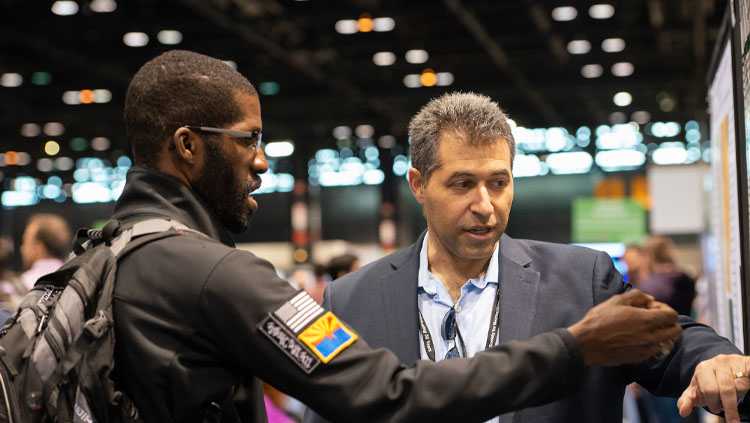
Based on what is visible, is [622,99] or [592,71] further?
[622,99]

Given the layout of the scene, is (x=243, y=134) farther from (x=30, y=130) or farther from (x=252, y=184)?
(x=30, y=130)

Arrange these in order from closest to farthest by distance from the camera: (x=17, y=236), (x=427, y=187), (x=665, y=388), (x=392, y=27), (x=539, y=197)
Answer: (x=665, y=388)
(x=427, y=187)
(x=392, y=27)
(x=17, y=236)
(x=539, y=197)

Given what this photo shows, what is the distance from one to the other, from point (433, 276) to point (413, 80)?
730 inches

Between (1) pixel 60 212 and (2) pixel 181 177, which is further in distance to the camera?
(1) pixel 60 212

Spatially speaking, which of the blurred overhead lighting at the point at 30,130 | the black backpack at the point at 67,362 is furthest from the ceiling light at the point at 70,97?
the black backpack at the point at 67,362

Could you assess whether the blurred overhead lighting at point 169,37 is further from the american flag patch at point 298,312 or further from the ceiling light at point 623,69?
the american flag patch at point 298,312

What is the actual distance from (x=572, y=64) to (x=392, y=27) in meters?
5.12

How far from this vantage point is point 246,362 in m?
1.69

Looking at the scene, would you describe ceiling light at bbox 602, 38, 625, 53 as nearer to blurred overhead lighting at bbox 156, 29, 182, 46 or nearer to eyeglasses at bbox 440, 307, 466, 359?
blurred overhead lighting at bbox 156, 29, 182, 46

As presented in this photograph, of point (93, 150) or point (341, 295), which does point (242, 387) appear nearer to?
point (341, 295)

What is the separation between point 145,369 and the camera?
1688 mm

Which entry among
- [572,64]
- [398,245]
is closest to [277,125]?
[398,245]

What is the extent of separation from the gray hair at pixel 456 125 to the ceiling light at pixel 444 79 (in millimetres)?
17902

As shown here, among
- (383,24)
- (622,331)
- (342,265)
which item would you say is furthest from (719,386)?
(383,24)
